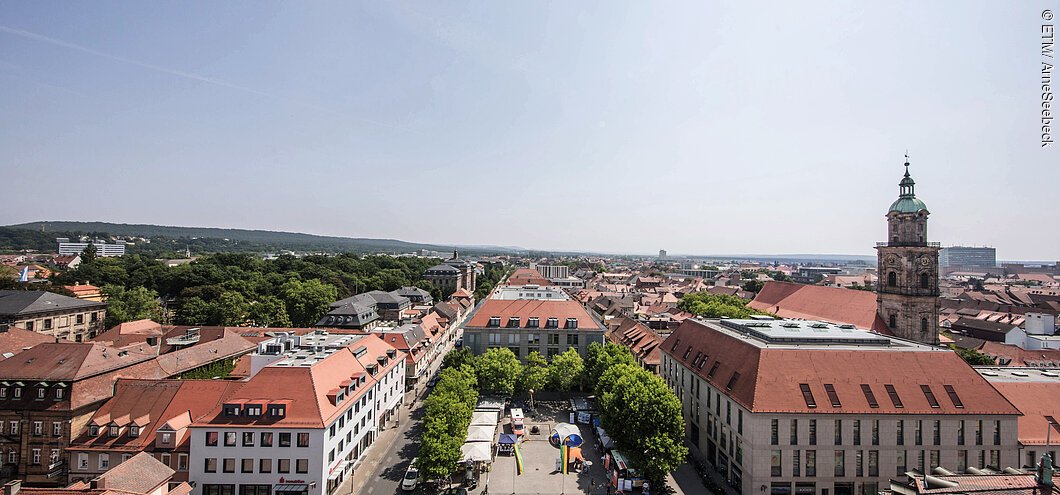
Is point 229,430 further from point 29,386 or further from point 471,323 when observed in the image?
point 471,323

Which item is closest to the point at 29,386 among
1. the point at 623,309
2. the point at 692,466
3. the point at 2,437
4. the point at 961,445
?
the point at 2,437

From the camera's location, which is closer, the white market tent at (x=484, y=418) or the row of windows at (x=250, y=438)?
the row of windows at (x=250, y=438)

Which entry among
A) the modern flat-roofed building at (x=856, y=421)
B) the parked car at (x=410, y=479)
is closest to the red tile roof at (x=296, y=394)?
the parked car at (x=410, y=479)

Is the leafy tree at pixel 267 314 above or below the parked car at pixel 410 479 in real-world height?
above

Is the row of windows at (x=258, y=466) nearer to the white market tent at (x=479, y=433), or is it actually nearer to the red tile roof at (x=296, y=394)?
the red tile roof at (x=296, y=394)

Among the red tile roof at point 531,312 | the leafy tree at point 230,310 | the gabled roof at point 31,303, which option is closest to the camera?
the red tile roof at point 531,312

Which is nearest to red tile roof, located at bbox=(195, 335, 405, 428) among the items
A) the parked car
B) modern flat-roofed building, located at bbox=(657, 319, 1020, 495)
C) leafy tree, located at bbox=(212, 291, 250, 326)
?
the parked car

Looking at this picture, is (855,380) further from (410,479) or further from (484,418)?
(410,479)

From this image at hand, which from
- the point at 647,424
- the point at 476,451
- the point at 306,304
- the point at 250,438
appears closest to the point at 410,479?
the point at 476,451
